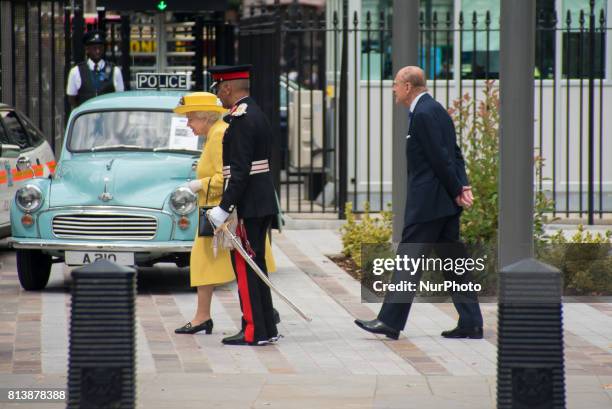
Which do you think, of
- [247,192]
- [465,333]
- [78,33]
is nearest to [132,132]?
[247,192]

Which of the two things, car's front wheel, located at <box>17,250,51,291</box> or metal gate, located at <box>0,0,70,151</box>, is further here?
metal gate, located at <box>0,0,70,151</box>

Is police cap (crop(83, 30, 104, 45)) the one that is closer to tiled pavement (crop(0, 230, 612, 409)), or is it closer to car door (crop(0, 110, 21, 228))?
car door (crop(0, 110, 21, 228))

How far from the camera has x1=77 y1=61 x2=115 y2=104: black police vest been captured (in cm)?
1681

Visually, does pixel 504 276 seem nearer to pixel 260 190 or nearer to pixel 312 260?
pixel 260 190

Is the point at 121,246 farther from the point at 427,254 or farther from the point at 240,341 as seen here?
the point at 427,254

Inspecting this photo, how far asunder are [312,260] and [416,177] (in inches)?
179

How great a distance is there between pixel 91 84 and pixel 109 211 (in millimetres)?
5977

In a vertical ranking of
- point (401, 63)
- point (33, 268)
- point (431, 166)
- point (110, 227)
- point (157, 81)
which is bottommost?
point (33, 268)

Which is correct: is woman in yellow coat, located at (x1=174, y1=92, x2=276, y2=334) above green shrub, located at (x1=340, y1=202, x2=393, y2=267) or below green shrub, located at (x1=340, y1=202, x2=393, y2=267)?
above

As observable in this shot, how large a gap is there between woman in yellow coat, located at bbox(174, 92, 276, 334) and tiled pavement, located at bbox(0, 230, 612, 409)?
0.79 feet

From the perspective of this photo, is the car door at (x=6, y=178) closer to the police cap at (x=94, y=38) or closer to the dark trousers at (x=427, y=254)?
the police cap at (x=94, y=38)

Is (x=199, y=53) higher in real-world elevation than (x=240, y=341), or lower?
higher

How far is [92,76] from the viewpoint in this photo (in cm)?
1694

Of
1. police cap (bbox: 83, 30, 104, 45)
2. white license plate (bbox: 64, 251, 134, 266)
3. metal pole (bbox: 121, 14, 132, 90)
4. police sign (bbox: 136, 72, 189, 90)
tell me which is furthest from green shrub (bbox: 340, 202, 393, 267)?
metal pole (bbox: 121, 14, 132, 90)
